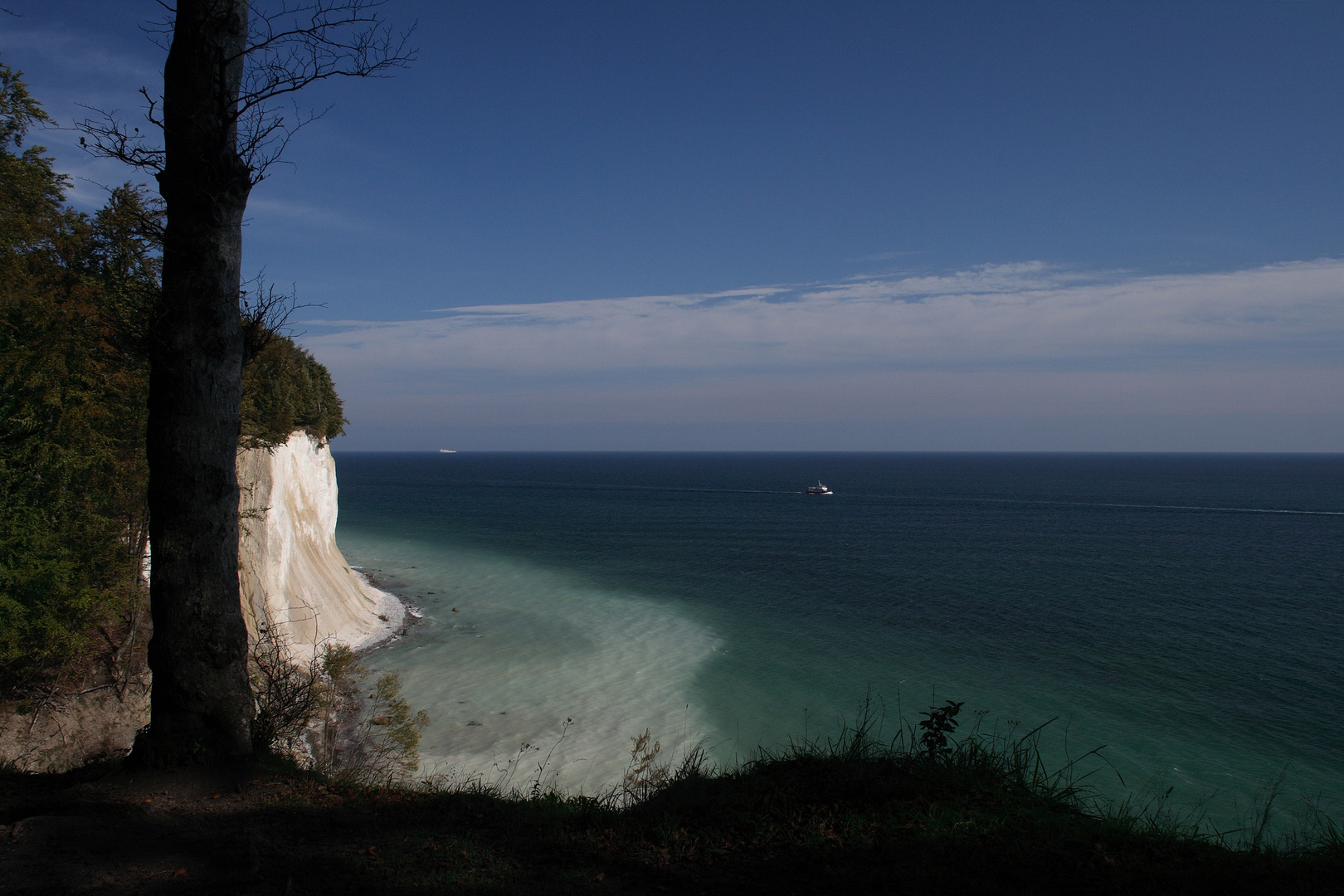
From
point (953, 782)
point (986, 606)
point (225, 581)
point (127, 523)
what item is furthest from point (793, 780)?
point (986, 606)

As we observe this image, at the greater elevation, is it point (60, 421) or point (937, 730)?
point (60, 421)

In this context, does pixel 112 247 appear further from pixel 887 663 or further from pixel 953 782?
pixel 887 663

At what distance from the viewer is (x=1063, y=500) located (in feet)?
309

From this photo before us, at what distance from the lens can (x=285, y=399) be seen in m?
25.3

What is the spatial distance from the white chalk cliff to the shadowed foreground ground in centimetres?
1436

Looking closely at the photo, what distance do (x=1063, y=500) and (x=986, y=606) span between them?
235 ft

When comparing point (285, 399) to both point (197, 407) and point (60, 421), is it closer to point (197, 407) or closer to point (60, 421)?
point (60, 421)

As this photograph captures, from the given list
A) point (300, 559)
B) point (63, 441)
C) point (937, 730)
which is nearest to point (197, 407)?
point (937, 730)

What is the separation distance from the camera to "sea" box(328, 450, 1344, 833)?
704 inches

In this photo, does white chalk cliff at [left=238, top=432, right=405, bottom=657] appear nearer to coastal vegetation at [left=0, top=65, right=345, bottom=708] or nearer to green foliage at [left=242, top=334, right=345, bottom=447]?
green foliage at [left=242, top=334, right=345, bottom=447]

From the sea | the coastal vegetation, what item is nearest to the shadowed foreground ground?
the sea

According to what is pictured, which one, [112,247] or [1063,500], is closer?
[112,247]

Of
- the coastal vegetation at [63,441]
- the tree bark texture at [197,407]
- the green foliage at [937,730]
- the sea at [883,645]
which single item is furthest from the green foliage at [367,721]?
the green foliage at [937,730]

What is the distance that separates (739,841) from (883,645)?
24971 mm
